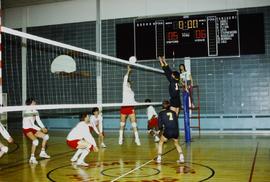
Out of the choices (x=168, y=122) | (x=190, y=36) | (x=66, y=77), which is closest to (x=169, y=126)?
(x=168, y=122)

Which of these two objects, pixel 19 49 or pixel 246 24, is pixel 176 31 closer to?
pixel 246 24

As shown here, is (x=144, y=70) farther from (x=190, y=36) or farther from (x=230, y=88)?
(x=230, y=88)

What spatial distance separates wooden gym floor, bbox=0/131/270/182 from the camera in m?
5.80

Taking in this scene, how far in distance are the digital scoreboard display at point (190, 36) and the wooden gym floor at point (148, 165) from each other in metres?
4.44

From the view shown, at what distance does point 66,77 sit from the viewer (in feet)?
45.4

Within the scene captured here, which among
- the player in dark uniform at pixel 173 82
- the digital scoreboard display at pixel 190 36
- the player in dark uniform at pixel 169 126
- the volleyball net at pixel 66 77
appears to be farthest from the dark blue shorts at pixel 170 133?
the digital scoreboard display at pixel 190 36

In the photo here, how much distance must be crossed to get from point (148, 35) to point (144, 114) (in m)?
3.05

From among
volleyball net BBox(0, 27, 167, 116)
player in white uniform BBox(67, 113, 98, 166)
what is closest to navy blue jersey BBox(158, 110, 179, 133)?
player in white uniform BBox(67, 113, 98, 166)

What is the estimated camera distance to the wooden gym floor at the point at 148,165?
19.0 feet

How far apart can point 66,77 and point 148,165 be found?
25.5 feet

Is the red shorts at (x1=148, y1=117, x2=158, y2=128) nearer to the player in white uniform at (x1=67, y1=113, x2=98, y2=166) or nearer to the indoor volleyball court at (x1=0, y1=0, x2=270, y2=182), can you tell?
the indoor volleyball court at (x1=0, y1=0, x2=270, y2=182)

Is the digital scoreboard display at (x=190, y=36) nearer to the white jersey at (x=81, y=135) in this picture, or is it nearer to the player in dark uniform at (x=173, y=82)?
Result: the player in dark uniform at (x=173, y=82)

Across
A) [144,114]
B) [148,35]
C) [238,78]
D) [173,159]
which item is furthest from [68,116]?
[173,159]

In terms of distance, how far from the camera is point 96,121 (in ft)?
33.2
